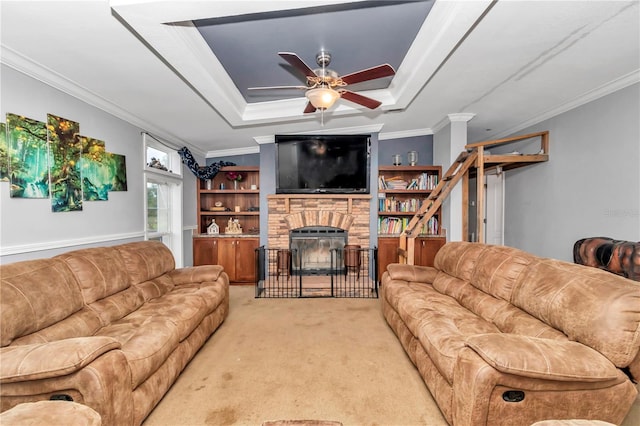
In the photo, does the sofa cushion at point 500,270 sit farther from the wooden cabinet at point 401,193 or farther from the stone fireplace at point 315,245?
the stone fireplace at point 315,245

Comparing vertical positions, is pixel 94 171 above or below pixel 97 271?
above

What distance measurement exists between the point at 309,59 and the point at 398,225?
3.22 m

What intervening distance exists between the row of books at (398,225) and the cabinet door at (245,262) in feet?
7.30

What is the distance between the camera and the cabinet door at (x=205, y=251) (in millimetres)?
4914

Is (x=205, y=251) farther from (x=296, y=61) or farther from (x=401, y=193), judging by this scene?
(x=296, y=61)

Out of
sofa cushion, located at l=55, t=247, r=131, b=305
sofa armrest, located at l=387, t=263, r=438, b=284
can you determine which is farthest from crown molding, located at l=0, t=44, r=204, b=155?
sofa armrest, located at l=387, t=263, r=438, b=284

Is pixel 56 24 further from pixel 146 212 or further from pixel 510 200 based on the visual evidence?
pixel 510 200

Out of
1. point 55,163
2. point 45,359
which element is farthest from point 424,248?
point 55,163

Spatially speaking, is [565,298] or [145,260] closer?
[565,298]

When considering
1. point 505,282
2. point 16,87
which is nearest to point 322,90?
point 505,282

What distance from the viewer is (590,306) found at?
153 centimetres

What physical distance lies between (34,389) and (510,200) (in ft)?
19.6

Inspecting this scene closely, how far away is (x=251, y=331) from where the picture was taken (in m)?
3.04

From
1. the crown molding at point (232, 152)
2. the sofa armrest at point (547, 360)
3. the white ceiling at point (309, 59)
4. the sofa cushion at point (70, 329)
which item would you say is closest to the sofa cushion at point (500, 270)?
the sofa armrest at point (547, 360)
